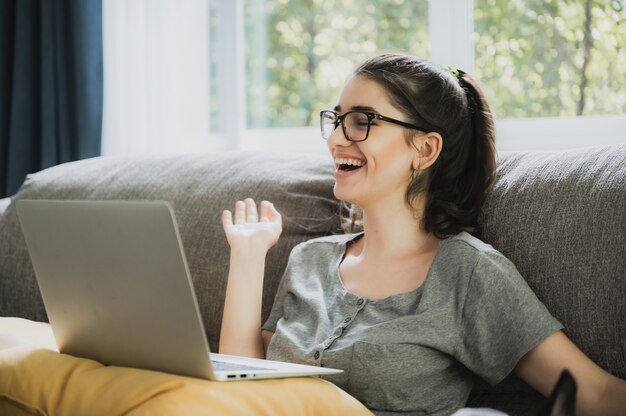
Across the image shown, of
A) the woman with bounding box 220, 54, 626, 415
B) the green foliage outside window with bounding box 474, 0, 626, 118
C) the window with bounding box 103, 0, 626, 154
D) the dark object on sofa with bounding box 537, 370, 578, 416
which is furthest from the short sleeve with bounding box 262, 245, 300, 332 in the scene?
the window with bounding box 103, 0, 626, 154

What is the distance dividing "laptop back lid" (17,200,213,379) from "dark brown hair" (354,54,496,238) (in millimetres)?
635

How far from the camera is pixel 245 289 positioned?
1.68 meters

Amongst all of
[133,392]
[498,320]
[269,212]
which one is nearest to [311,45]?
[269,212]

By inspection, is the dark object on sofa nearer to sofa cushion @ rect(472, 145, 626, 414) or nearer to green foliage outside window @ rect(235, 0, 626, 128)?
sofa cushion @ rect(472, 145, 626, 414)

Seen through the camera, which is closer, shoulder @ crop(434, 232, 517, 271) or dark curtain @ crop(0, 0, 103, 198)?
shoulder @ crop(434, 232, 517, 271)

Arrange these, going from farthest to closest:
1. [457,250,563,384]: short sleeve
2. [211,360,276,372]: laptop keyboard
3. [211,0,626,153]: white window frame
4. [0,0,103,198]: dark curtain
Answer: [0,0,103,198]: dark curtain < [211,0,626,153]: white window frame < [457,250,563,384]: short sleeve < [211,360,276,372]: laptop keyboard

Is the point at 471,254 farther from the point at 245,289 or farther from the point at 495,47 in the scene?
the point at 495,47

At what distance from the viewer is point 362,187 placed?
5.25 ft

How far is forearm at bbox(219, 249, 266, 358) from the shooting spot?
1660 millimetres

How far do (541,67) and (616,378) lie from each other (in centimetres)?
153

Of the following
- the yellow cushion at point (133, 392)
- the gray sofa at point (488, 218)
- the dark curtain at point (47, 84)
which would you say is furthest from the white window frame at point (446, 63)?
the yellow cushion at point (133, 392)

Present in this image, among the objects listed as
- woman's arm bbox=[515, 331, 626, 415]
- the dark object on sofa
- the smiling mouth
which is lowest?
woman's arm bbox=[515, 331, 626, 415]

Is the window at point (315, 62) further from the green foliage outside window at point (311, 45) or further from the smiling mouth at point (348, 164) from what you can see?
the smiling mouth at point (348, 164)

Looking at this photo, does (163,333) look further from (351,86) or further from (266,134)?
(266,134)
